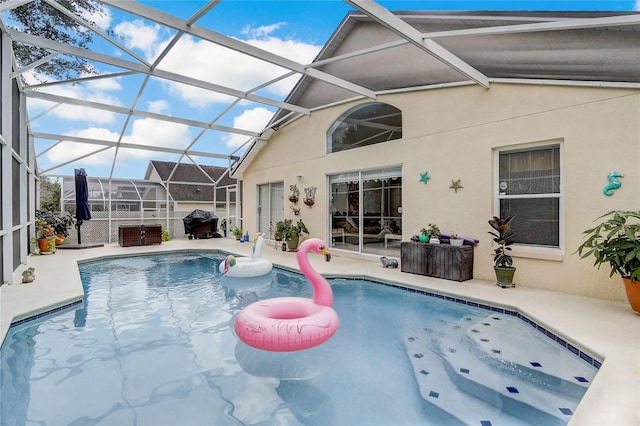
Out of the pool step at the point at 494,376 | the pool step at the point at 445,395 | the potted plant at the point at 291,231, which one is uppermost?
the potted plant at the point at 291,231

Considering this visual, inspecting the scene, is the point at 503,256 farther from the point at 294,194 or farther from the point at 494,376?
the point at 294,194

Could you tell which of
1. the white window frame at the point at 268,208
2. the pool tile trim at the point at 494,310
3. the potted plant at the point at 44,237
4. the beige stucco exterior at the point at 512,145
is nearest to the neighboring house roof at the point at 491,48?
the beige stucco exterior at the point at 512,145

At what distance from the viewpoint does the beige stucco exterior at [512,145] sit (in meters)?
4.59

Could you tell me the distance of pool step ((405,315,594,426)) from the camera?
248cm

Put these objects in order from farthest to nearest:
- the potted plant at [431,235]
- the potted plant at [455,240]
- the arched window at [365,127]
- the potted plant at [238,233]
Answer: the potted plant at [238,233]
the arched window at [365,127]
the potted plant at [431,235]
the potted plant at [455,240]

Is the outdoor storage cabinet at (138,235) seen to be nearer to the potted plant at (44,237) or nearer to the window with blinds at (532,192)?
the potted plant at (44,237)

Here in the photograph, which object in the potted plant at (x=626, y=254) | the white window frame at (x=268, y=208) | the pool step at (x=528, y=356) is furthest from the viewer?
the white window frame at (x=268, y=208)

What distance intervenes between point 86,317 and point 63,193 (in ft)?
35.3

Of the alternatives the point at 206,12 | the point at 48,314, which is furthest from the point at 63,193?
the point at 206,12

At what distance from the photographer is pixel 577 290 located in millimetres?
4926

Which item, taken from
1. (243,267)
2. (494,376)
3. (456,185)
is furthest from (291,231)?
(494,376)

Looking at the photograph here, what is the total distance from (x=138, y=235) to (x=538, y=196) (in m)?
12.3

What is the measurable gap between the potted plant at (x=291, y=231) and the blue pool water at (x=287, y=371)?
5.14 meters

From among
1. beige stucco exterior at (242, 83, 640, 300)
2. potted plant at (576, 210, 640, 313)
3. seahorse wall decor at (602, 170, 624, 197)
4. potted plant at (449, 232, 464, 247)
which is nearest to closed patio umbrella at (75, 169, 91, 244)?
beige stucco exterior at (242, 83, 640, 300)
